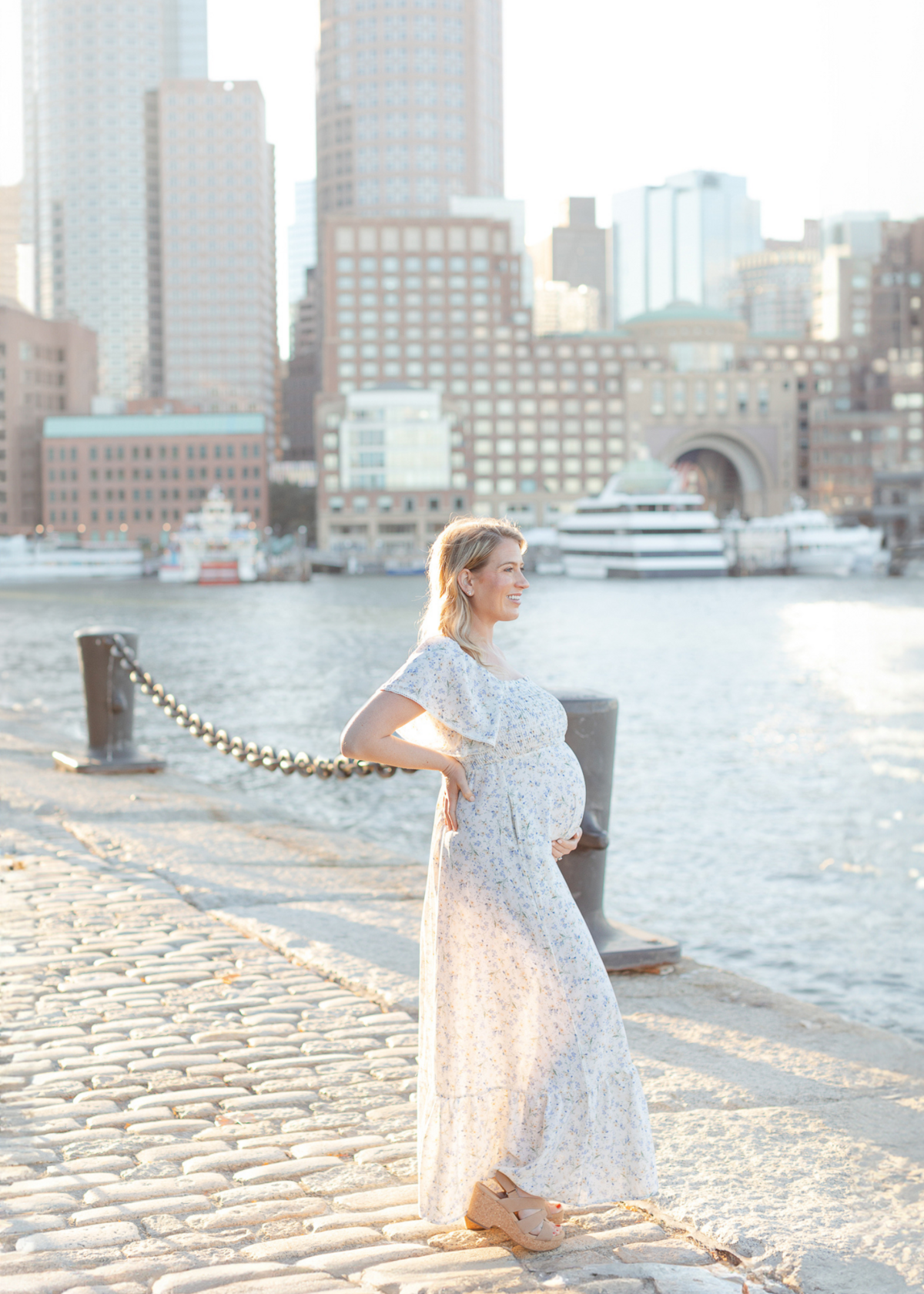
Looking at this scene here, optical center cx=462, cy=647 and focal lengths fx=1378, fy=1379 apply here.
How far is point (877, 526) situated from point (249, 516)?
2702 inches

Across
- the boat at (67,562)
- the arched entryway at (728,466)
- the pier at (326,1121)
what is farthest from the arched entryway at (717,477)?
the pier at (326,1121)

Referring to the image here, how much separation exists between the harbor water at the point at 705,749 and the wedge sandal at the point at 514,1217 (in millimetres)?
3202

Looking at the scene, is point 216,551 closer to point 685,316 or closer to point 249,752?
point 685,316

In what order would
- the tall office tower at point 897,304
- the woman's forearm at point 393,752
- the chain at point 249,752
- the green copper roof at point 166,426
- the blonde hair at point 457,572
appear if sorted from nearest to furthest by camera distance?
the woman's forearm at point 393,752 < the blonde hair at point 457,572 < the chain at point 249,752 < the green copper roof at point 166,426 < the tall office tower at point 897,304

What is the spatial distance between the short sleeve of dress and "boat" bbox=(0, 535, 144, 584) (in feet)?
421

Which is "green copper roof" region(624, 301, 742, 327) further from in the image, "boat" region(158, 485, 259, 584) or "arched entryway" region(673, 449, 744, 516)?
"boat" region(158, 485, 259, 584)

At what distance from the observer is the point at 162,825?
→ 389 inches

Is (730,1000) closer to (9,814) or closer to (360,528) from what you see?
(9,814)

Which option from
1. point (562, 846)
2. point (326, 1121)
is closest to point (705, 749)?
point (326, 1121)

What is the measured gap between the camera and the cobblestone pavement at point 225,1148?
3330mm

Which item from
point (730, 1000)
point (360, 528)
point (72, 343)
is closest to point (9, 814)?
point (730, 1000)

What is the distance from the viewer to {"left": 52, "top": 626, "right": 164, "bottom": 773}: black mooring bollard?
466 inches

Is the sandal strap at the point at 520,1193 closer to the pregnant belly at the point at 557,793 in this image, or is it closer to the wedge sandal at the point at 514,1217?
the wedge sandal at the point at 514,1217

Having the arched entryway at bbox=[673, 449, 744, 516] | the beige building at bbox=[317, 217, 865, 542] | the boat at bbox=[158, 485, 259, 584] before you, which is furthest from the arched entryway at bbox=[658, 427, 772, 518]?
the boat at bbox=[158, 485, 259, 584]
